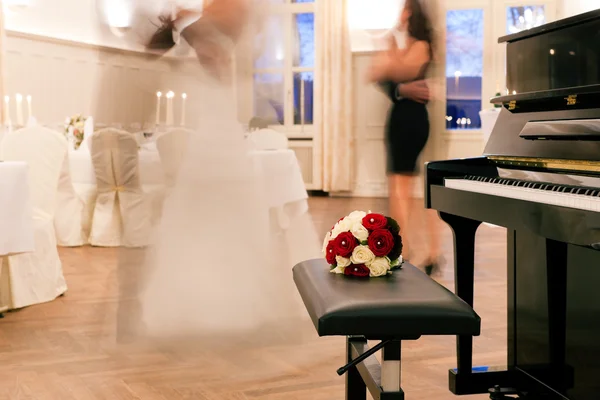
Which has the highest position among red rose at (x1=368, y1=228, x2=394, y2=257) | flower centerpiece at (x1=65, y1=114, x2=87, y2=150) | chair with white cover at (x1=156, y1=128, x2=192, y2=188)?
flower centerpiece at (x1=65, y1=114, x2=87, y2=150)

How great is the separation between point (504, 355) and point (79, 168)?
4.17 meters

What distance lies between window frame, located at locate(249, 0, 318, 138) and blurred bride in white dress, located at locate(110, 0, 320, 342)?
163mm

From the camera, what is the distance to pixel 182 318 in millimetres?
3164

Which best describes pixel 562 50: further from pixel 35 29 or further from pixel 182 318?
pixel 35 29

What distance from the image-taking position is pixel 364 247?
1.98 meters

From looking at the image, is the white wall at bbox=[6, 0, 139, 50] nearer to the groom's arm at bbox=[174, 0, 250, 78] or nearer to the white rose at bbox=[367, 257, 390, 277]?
the groom's arm at bbox=[174, 0, 250, 78]

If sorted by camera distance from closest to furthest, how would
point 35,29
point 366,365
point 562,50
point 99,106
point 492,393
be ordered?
point 366,365, point 562,50, point 492,393, point 99,106, point 35,29

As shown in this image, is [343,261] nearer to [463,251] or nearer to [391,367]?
[391,367]

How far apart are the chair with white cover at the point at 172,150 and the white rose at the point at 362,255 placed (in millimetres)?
1313

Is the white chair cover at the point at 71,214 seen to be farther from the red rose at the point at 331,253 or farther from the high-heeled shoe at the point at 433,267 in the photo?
the red rose at the point at 331,253

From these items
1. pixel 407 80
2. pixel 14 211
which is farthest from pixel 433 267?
pixel 14 211

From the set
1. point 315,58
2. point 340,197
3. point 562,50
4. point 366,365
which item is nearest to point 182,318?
point 366,365

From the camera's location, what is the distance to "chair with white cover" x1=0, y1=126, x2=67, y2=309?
3.99 meters

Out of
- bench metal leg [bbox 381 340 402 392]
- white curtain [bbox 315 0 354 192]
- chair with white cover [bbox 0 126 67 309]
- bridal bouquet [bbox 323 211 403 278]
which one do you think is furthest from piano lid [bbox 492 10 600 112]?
white curtain [bbox 315 0 354 192]
